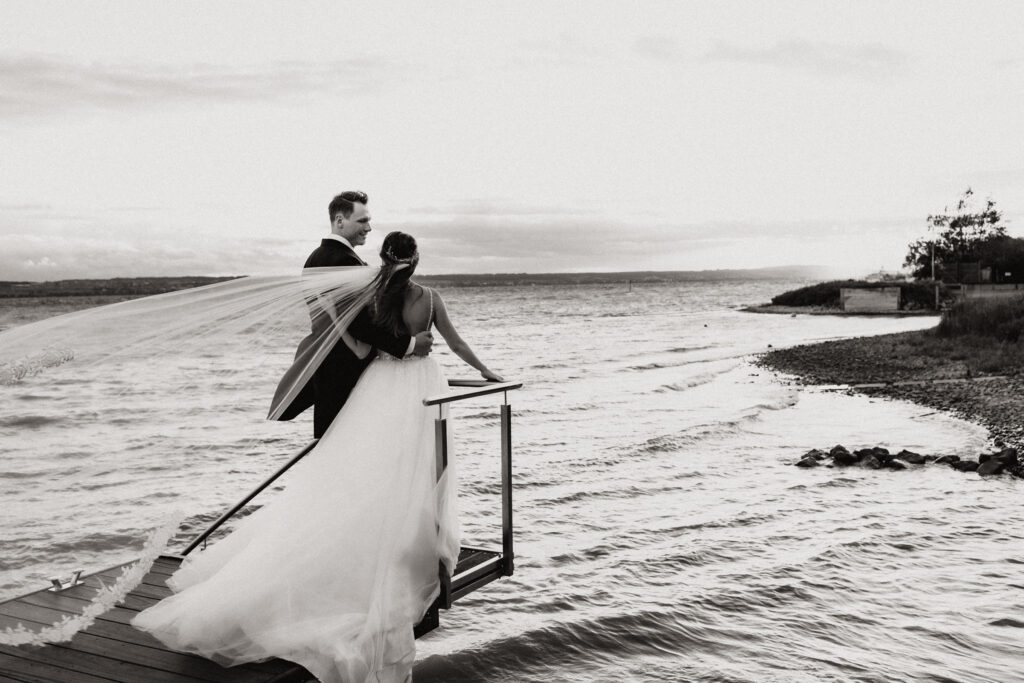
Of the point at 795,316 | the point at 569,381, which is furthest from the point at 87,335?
the point at 795,316

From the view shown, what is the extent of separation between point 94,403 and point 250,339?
18.3 meters

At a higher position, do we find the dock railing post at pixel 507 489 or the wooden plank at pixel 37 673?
the dock railing post at pixel 507 489

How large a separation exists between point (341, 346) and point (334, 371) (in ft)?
0.50

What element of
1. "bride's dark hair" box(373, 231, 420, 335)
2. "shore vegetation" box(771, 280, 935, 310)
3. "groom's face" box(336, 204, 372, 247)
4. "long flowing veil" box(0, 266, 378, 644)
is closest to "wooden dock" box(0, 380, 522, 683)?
"long flowing veil" box(0, 266, 378, 644)

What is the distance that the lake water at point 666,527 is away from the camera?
6.38m

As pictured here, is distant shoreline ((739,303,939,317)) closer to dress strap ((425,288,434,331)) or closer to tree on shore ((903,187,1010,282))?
Result: tree on shore ((903,187,1010,282))

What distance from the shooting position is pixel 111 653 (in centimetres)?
432

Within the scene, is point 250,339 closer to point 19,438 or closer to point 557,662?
point 557,662

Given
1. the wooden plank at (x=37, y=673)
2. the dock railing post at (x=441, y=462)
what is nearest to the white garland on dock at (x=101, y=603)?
the wooden plank at (x=37, y=673)

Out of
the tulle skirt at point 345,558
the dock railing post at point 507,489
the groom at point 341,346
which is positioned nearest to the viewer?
the tulle skirt at point 345,558

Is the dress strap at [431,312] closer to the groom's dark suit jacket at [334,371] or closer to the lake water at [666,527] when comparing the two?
the groom's dark suit jacket at [334,371]

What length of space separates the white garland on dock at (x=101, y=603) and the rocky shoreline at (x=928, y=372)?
42.3 ft

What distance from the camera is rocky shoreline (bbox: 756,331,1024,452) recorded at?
16312 millimetres

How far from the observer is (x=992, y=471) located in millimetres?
11648
